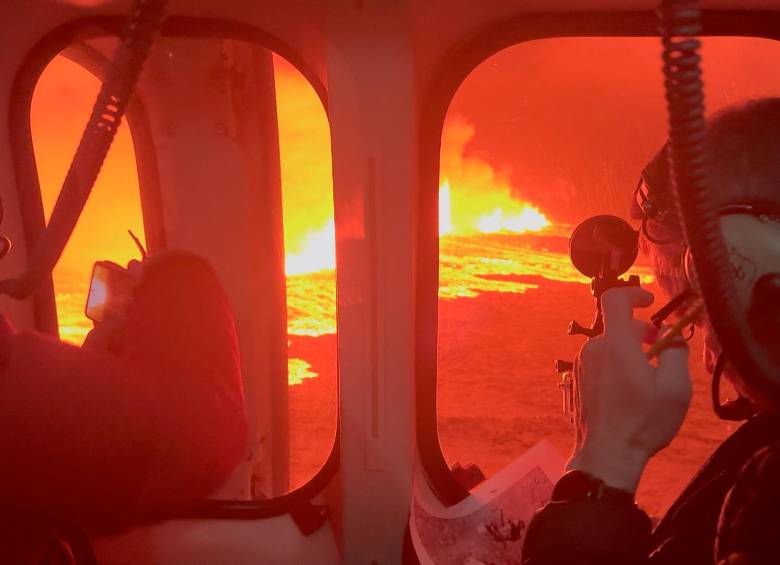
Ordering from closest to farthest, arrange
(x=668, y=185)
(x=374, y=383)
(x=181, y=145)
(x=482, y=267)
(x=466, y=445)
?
(x=668, y=185)
(x=374, y=383)
(x=181, y=145)
(x=482, y=267)
(x=466, y=445)

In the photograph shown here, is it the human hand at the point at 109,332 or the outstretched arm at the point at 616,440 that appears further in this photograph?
the human hand at the point at 109,332

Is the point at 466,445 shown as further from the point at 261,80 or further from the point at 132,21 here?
the point at 132,21

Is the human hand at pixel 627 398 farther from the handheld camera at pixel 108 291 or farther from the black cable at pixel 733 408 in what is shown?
the handheld camera at pixel 108 291

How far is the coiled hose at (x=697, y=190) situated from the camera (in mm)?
667

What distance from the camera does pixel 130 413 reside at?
88 cm

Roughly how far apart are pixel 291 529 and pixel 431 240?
0.65 metres

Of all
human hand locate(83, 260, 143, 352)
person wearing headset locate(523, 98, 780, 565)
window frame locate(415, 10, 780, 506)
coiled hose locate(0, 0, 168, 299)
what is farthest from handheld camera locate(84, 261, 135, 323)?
person wearing headset locate(523, 98, 780, 565)

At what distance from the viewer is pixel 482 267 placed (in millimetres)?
1936

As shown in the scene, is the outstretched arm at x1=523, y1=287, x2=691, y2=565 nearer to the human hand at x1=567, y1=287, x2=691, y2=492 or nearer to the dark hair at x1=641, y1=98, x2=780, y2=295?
the human hand at x1=567, y1=287, x2=691, y2=492

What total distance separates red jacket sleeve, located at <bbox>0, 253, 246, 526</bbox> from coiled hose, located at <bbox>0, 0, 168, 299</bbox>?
0.62 feet

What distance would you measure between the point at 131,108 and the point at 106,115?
0.78 m

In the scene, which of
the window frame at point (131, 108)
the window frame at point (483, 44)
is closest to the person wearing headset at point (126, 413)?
the window frame at point (131, 108)

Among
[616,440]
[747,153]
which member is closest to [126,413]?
[616,440]

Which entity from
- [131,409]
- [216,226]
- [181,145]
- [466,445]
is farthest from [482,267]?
[466,445]
